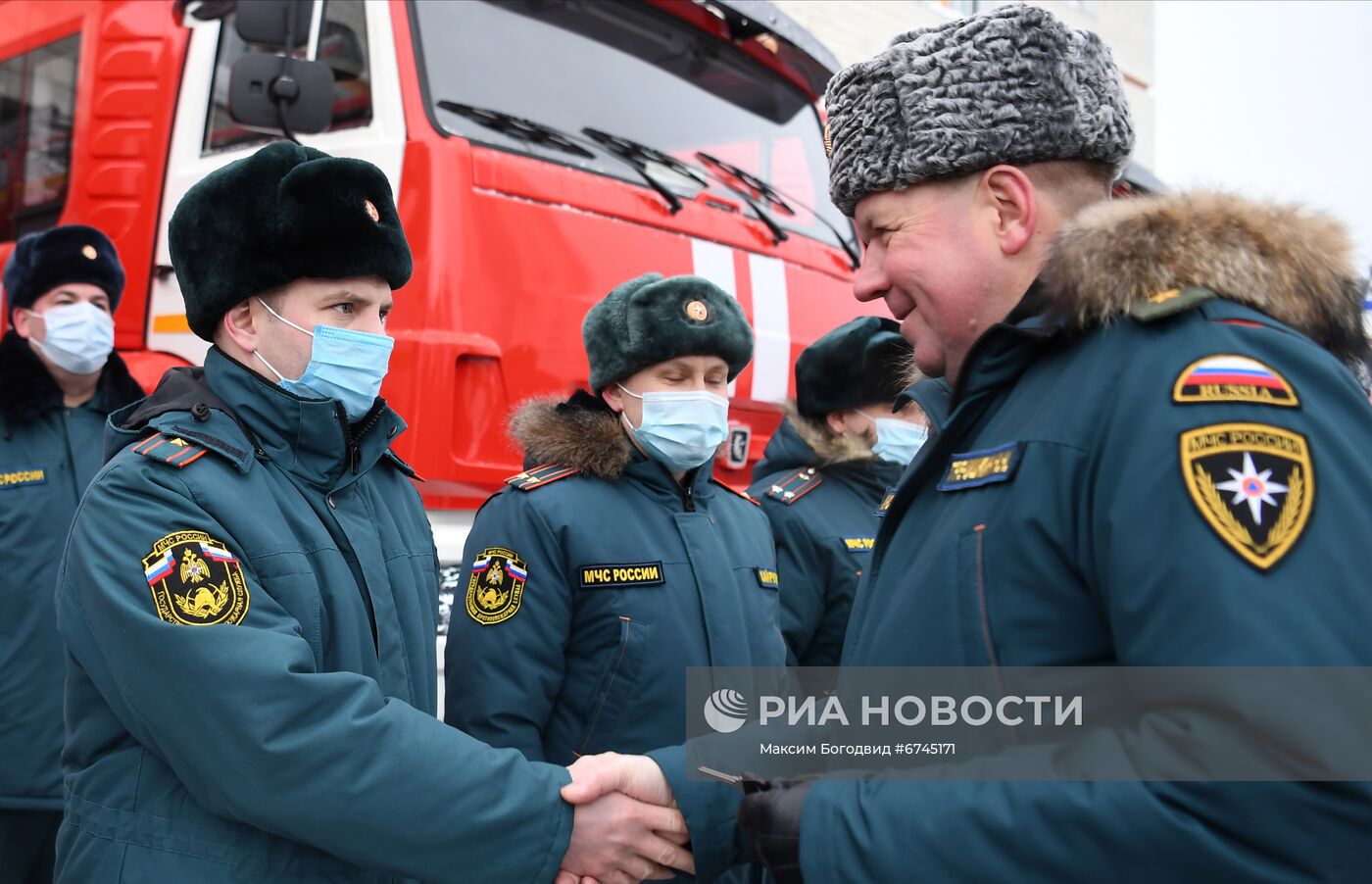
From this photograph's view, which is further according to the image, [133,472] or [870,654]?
[133,472]

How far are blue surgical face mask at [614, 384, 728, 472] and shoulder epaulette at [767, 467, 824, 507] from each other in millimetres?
668

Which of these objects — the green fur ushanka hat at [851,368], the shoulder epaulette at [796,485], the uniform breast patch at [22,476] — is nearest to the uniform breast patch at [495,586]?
the shoulder epaulette at [796,485]

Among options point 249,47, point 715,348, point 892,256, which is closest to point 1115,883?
point 892,256

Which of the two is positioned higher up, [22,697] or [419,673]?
[419,673]

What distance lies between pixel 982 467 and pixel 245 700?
43.3 inches

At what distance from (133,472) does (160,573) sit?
0.19 metres

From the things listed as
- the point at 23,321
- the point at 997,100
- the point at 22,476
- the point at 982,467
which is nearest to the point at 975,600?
the point at 982,467

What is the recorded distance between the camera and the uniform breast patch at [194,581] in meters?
1.64

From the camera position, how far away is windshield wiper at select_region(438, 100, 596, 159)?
11.7 feet

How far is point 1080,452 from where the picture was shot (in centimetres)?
115

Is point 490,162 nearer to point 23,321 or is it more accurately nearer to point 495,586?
point 495,586

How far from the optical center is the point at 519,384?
3387 millimetres

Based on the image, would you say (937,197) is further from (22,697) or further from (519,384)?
(22,697)

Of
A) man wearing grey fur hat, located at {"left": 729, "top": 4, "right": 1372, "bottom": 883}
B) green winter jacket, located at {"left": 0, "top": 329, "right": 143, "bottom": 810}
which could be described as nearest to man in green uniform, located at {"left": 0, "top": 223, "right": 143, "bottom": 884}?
green winter jacket, located at {"left": 0, "top": 329, "right": 143, "bottom": 810}
